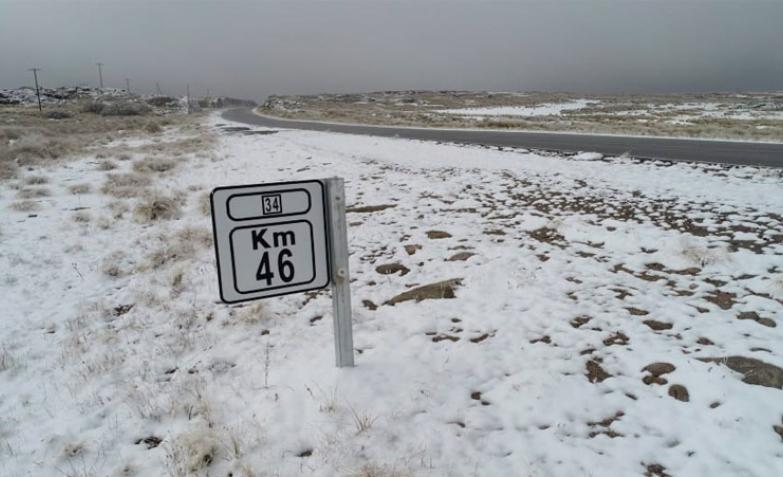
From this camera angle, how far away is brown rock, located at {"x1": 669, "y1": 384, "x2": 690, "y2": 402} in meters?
3.07

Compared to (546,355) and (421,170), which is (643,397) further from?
(421,170)

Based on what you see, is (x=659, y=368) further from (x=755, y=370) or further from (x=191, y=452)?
(x=191, y=452)

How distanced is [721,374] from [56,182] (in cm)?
1588

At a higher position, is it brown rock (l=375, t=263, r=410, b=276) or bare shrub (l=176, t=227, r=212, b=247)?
bare shrub (l=176, t=227, r=212, b=247)

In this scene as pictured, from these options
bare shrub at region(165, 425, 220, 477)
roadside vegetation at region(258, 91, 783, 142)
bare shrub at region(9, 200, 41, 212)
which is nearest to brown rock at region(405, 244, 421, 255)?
bare shrub at region(165, 425, 220, 477)

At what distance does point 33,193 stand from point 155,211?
4768 mm

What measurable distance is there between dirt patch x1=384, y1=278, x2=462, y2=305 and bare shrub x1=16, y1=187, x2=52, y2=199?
36.1 ft

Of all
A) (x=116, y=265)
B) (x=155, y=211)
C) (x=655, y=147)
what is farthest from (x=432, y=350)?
(x=655, y=147)

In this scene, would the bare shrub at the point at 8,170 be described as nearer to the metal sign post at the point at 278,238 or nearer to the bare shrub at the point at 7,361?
the bare shrub at the point at 7,361

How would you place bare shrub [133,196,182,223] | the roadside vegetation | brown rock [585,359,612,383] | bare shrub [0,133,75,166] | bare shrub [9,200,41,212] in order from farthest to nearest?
the roadside vegetation, bare shrub [0,133,75,166], bare shrub [9,200,41,212], bare shrub [133,196,182,223], brown rock [585,359,612,383]

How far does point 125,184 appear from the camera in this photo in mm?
12359

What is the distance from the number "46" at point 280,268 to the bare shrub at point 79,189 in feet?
37.5

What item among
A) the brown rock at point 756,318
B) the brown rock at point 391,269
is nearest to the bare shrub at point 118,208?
the brown rock at point 391,269

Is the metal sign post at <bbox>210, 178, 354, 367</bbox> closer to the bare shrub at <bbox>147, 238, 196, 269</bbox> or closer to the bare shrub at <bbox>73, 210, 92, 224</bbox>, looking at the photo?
the bare shrub at <bbox>147, 238, 196, 269</bbox>
